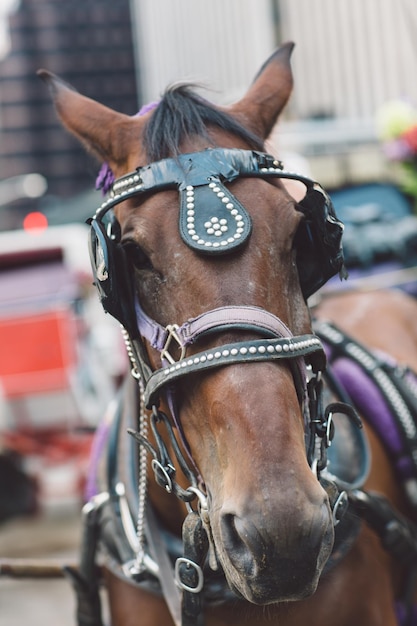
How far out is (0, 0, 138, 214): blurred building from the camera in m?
22.7

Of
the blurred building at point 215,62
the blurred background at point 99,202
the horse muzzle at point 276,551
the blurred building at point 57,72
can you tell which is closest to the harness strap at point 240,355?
the horse muzzle at point 276,551

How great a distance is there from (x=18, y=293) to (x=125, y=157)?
464cm

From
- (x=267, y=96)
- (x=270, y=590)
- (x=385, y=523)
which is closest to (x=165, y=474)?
(x=270, y=590)

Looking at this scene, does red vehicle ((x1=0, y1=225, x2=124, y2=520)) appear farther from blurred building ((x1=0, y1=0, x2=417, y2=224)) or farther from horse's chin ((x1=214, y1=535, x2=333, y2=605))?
horse's chin ((x1=214, y1=535, x2=333, y2=605))

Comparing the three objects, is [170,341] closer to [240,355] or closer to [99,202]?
[240,355]

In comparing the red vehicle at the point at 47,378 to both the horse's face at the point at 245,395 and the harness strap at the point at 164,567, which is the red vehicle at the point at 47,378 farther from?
the horse's face at the point at 245,395

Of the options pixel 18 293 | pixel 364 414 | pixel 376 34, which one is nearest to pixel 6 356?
pixel 18 293

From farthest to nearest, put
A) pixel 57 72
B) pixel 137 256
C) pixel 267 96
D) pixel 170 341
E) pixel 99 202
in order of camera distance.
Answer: pixel 57 72
pixel 99 202
pixel 267 96
pixel 137 256
pixel 170 341

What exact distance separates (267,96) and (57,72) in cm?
2215

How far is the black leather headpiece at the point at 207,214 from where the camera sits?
168cm

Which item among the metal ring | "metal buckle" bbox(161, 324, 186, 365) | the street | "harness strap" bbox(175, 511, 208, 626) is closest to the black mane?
"metal buckle" bbox(161, 324, 186, 365)

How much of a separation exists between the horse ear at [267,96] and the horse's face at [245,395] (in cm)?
15

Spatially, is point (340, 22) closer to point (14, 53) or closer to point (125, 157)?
point (125, 157)

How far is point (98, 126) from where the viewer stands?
2.05 meters
